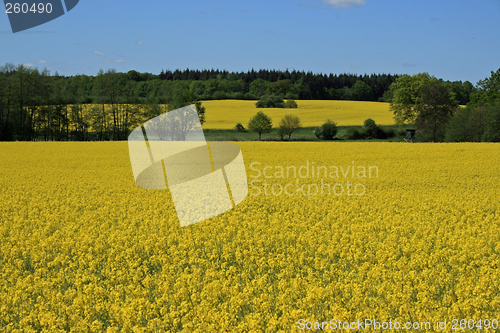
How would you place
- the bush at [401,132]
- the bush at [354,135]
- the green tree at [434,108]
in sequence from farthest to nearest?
the bush at [401,132] < the bush at [354,135] < the green tree at [434,108]

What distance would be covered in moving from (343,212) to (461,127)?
47990 millimetres

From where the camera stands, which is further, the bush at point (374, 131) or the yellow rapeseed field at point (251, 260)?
the bush at point (374, 131)

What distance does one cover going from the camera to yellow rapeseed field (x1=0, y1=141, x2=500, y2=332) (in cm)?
574

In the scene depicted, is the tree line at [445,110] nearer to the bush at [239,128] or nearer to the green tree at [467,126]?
the green tree at [467,126]

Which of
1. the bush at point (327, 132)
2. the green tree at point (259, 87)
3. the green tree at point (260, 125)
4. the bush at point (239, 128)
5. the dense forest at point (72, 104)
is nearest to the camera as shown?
the dense forest at point (72, 104)

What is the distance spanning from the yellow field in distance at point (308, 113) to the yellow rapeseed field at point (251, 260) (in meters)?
61.7

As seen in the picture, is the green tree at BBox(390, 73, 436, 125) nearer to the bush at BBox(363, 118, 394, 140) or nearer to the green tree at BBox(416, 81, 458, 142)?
the green tree at BBox(416, 81, 458, 142)

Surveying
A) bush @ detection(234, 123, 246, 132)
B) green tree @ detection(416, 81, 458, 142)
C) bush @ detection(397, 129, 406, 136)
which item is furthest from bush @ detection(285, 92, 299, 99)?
green tree @ detection(416, 81, 458, 142)

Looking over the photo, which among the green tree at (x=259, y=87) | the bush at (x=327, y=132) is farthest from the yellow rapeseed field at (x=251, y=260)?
the green tree at (x=259, y=87)

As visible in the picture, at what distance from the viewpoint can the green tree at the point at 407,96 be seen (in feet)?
245

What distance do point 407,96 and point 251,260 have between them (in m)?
75.9

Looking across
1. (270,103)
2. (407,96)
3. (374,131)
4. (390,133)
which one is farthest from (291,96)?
(374,131)

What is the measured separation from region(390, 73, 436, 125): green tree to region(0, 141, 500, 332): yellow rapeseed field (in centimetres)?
6073

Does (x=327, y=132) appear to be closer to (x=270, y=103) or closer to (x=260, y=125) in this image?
(x=260, y=125)
